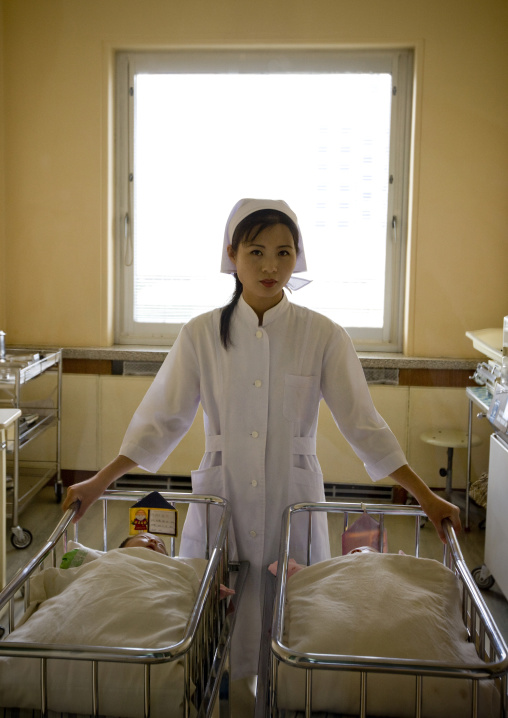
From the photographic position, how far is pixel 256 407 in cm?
117

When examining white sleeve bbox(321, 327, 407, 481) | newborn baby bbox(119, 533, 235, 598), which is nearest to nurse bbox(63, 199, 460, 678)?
white sleeve bbox(321, 327, 407, 481)

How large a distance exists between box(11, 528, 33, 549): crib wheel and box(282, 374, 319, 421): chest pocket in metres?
1.02

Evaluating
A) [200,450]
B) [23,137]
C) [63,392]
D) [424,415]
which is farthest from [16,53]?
[424,415]

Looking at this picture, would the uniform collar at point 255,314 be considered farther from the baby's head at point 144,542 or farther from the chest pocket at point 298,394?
the baby's head at point 144,542

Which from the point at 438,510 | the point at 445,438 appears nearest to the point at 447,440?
the point at 445,438

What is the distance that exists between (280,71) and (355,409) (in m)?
1.32

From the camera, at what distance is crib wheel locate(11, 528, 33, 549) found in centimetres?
186

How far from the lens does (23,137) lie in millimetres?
1809

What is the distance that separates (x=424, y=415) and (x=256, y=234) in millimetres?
976

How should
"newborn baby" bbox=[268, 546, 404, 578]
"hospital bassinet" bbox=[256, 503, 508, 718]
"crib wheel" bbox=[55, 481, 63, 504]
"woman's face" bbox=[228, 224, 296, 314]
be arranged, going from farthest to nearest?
"crib wheel" bbox=[55, 481, 63, 504] < "woman's face" bbox=[228, 224, 296, 314] < "newborn baby" bbox=[268, 546, 404, 578] < "hospital bassinet" bbox=[256, 503, 508, 718]

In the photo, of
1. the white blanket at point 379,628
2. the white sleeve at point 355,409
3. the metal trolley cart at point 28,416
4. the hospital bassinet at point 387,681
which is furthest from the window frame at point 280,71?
the hospital bassinet at point 387,681

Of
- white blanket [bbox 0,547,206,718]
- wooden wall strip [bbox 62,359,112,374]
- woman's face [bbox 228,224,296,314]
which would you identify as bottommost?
white blanket [bbox 0,547,206,718]

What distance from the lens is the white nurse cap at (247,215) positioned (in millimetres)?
1083

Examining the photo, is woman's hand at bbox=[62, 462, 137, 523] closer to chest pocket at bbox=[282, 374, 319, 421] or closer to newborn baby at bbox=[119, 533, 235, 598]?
newborn baby at bbox=[119, 533, 235, 598]
